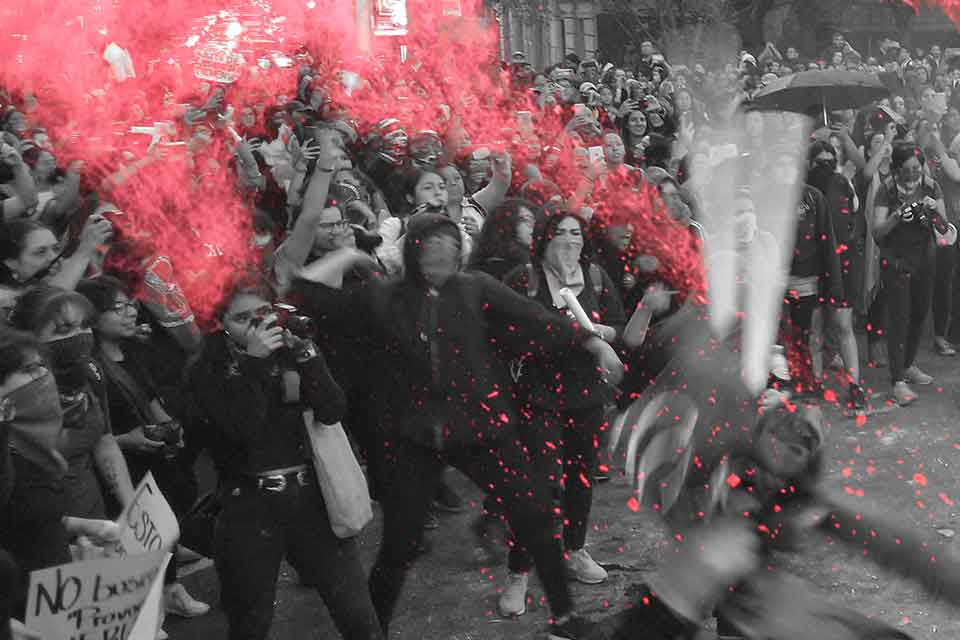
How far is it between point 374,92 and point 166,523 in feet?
28.4

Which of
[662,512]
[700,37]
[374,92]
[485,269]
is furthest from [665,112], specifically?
[700,37]

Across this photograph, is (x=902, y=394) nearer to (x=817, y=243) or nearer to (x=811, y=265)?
(x=811, y=265)

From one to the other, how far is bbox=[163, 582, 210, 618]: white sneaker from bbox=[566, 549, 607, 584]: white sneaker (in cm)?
171

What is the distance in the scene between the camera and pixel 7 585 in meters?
3.81

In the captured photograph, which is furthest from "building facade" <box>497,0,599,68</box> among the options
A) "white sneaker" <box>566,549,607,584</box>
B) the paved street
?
"white sneaker" <box>566,549,607,584</box>

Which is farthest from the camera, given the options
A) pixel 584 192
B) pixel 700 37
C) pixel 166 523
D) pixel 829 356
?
pixel 700 37

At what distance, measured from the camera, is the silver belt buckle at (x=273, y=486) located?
14.4ft

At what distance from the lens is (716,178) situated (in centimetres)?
783

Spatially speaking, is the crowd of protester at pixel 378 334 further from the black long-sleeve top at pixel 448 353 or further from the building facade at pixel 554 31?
the building facade at pixel 554 31

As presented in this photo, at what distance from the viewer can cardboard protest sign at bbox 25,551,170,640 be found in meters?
3.49

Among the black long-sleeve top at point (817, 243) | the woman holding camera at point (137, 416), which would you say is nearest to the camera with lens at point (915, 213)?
the black long-sleeve top at point (817, 243)

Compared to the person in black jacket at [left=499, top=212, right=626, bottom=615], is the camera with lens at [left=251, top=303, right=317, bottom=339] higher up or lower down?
higher up

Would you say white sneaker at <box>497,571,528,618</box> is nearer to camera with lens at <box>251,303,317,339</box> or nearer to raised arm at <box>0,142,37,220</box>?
camera with lens at <box>251,303,317,339</box>

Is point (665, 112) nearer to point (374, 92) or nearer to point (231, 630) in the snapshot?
point (374, 92)
